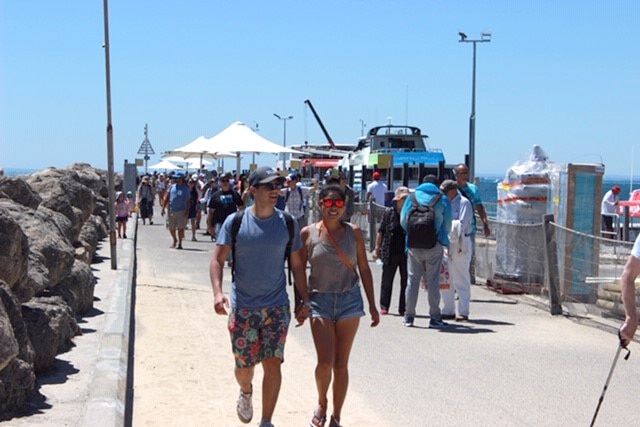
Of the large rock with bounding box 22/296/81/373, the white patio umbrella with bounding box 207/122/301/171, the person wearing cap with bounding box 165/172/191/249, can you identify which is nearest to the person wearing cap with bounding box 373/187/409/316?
the large rock with bounding box 22/296/81/373

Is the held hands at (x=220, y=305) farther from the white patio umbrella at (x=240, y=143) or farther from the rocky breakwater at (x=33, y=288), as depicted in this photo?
the white patio umbrella at (x=240, y=143)

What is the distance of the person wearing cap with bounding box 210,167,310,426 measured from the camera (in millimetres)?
6863

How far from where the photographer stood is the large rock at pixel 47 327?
7.97 metres

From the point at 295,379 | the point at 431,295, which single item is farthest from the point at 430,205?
the point at 295,379

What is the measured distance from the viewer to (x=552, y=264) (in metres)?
13.4

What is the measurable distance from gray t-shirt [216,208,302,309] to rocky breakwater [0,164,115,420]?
4.90 feet

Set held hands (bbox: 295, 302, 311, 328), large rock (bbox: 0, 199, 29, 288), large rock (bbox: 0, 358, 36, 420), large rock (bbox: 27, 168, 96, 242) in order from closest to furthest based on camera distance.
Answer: large rock (bbox: 0, 358, 36, 420) < held hands (bbox: 295, 302, 311, 328) < large rock (bbox: 0, 199, 29, 288) < large rock (bbox: 27, 168, 96, 242)

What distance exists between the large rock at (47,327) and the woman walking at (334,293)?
2.18 metres

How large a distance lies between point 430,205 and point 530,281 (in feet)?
12.2

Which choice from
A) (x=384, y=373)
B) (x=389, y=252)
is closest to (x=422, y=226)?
(x=389, y=252)

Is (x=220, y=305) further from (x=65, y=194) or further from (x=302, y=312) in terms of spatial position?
(x=65, y=194)

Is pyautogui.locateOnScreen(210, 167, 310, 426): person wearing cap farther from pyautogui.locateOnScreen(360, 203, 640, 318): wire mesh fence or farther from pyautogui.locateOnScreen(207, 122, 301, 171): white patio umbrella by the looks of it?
pyautogui.locateOnScreen(207, 122, 301, 171): white patio umbrella

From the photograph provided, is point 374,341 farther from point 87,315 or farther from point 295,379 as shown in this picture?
Result: point 87,315

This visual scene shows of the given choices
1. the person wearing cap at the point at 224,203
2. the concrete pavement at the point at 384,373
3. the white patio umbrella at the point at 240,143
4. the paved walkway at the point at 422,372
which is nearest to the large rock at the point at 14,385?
the concrete pavement at the point at 384,373
